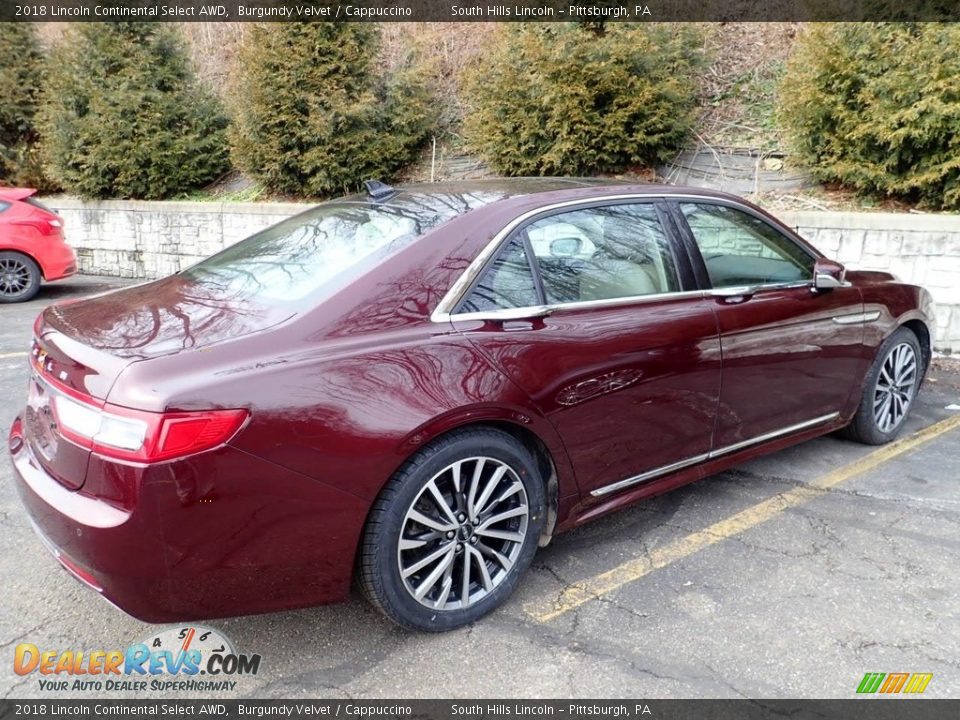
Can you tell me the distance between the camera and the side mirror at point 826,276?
12.5 ft

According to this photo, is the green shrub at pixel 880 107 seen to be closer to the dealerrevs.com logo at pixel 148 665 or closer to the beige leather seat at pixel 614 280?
the beige leather seat at pixel 614 280

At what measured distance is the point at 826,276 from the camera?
3811 millimetres

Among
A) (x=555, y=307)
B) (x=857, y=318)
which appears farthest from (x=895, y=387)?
(x=555, y=307)

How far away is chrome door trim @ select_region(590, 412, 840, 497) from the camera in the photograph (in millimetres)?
3137

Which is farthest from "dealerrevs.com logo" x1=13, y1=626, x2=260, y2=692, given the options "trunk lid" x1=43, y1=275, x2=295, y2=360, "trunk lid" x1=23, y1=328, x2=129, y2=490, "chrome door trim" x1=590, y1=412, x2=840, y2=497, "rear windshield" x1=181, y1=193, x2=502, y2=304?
"chrome door trim" x1=590, y1=412, x2=840, y2=497

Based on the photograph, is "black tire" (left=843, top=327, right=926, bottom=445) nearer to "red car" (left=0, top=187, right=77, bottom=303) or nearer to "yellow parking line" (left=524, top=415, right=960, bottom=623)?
"yellow parking line" (left=524, top=415, right=960, bottom=623)

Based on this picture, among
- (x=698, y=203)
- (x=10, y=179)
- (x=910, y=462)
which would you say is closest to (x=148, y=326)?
(x=698, y=203)

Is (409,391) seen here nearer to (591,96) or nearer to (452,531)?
(452,531)

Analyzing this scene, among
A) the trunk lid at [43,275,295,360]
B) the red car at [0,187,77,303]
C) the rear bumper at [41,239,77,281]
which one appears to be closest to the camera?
the trunk lid at [43,275,295,360]

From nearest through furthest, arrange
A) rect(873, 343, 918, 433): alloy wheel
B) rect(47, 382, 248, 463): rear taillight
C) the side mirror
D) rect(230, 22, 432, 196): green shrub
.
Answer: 1. rect(47, 382, 248, 463): rear taillight
2. the side mirror
3. rect(873, 343, 918, 433): alloy wheel
4. rect(230, 22, 432, 196): green shrub

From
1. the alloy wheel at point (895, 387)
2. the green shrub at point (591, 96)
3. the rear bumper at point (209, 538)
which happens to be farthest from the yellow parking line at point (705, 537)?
the green shrub at point (591, 96)

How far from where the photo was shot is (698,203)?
3.54 metres

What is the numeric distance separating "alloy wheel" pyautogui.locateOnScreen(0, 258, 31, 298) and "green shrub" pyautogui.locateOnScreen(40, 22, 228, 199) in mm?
2635

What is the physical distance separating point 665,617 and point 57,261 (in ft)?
30.4
